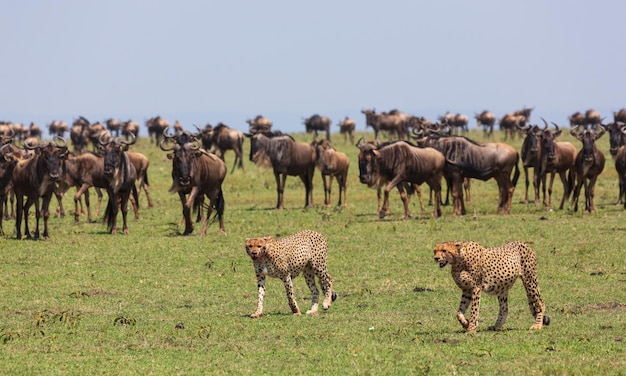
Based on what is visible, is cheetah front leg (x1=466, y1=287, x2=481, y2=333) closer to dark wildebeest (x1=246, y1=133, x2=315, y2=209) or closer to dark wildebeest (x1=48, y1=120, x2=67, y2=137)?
dark wildebeest (x1=246, y1=133, x2=315, y2=209)

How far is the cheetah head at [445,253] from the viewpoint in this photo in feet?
38.9

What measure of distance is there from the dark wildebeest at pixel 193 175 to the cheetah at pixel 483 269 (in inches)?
488

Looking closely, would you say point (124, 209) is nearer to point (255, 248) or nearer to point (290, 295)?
point (290, 295)

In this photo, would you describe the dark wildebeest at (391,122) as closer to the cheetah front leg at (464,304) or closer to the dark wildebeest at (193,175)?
the dark wildebeest at (193,175)

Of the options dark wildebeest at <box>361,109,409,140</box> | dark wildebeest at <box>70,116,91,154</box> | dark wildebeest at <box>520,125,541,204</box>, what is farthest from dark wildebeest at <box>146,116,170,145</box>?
dark wildebeest at <box>520,125,541,204</box>

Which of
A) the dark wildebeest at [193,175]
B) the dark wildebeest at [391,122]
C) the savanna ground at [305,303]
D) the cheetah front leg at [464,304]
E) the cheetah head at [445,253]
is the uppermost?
the dark wildebeest at [391,122]

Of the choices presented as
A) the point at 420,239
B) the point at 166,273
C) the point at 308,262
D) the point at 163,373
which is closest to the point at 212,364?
the point at 163,373

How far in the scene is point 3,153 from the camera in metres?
24.3

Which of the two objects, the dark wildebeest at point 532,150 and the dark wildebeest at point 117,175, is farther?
the dark wildebeest at point 532,150

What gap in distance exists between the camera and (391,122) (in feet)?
217

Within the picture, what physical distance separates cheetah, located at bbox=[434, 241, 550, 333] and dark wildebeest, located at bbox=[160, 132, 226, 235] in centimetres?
1241

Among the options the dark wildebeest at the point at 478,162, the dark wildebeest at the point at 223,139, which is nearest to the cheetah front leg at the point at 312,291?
the dark wildebeest at the point at 478,162

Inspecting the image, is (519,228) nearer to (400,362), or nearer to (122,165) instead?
(122,165)

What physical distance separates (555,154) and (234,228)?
31.8ft
